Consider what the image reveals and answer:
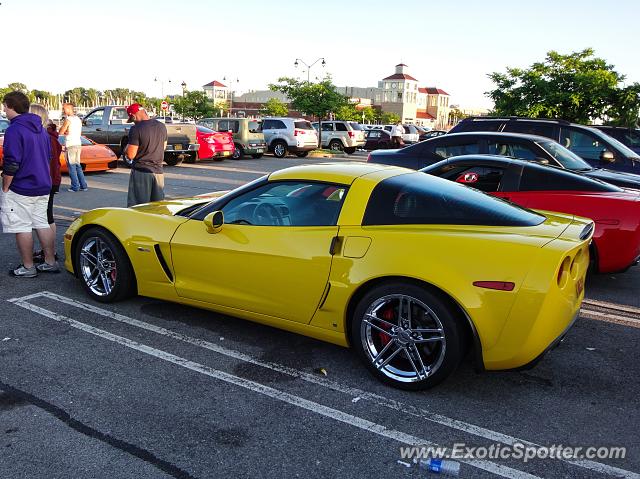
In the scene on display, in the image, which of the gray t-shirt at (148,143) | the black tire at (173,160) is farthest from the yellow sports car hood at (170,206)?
the black tire at (173,160)

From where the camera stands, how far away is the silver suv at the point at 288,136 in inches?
935

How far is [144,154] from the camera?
6621mm

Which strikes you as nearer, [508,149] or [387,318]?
[387,318]

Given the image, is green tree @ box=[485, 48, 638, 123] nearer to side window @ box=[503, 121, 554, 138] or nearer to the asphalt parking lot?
side window @ box=[503, 121, 554, 138]

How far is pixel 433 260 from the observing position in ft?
10.4

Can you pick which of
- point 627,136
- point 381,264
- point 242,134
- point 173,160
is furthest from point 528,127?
point 242,134

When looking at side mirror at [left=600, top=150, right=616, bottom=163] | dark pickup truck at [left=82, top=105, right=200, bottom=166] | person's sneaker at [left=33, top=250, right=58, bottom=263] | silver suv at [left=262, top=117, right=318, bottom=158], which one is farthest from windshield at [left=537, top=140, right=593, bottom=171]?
silver suv at [left=262, top=117, right=318, bottom=158]

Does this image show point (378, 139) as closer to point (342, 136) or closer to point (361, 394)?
point (342, 136)

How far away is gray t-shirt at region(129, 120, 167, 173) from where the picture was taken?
6539mm

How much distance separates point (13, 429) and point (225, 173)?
46.5 feet

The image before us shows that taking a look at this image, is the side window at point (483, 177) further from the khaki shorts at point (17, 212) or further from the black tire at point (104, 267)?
the khaki shorts at point (17, 212)

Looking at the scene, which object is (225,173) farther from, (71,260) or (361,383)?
(361,383)

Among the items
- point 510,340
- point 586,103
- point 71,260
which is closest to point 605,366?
point 510,340

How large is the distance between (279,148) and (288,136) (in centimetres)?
83
